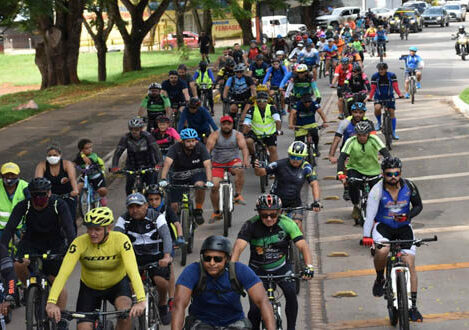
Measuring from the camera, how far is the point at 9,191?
12.7m

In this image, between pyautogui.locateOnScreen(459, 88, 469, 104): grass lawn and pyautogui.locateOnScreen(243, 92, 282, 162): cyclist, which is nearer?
pyautogui.locateOnScreen(243, 92, 282, 162): cyclist

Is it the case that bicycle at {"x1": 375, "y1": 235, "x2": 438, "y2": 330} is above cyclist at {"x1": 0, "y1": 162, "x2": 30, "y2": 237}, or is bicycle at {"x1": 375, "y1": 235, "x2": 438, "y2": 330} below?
below

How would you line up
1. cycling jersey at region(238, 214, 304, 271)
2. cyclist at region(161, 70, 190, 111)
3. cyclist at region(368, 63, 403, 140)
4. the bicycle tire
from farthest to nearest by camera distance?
cyclist at region(161, 70, 190, 111), cyclist at region(368, 63, 403, 140), the bicycle tire, cycling jersey at region(238, 214, 304, 271)

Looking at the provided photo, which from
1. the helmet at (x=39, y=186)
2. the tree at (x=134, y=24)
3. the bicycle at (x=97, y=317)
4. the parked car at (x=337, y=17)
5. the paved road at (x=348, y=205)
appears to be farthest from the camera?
the parked car at (x=337, y=17)

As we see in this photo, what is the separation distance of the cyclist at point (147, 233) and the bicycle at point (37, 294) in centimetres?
85

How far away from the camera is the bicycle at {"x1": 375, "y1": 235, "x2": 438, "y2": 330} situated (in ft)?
34.0

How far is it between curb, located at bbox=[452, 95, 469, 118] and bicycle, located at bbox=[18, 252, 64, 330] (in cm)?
2092

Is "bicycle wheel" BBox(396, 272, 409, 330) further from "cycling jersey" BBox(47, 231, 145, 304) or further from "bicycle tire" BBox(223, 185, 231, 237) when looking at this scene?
"bicycle tire" BBox(223, 185, 231, 237)

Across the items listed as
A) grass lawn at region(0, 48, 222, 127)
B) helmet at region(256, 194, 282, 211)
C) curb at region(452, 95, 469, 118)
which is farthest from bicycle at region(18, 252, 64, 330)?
grass lawn at region(0, 48, 222, 127)

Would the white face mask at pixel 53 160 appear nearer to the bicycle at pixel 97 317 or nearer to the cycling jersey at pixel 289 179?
the cycling jersey at pixel 289 179

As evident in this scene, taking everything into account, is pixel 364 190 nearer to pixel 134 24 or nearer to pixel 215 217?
pixel 215 217

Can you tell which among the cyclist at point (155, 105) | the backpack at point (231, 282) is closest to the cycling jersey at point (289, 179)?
the backpack at point (231, 282)

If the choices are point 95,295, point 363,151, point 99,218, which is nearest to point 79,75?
point 363,151

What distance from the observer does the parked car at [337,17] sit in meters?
76.8
